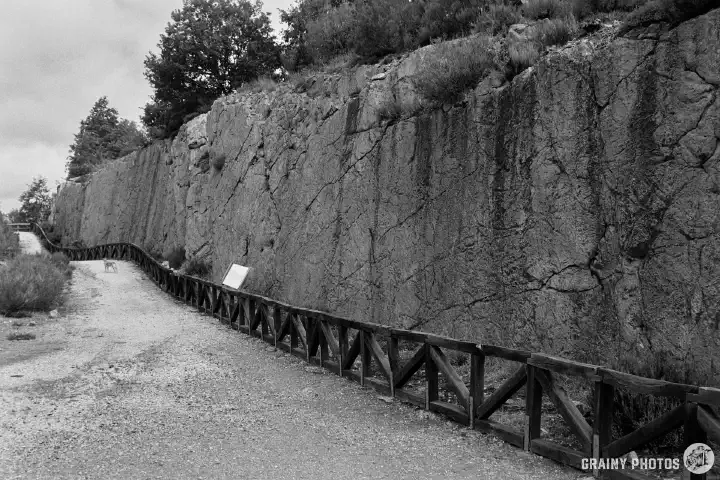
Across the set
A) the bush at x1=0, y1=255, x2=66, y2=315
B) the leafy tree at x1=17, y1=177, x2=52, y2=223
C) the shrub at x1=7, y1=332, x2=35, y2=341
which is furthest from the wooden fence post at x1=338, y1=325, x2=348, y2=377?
the leafy tree at x1=17, y1=177, x2=52, y2=223

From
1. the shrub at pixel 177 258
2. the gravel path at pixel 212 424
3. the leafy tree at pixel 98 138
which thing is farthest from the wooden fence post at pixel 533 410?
the leafy tree at pixel 98 138

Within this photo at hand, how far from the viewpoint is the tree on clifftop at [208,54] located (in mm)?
29266

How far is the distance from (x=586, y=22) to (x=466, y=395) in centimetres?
641

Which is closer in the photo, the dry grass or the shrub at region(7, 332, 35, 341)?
the shrub at region(7, 332, 35, 341)

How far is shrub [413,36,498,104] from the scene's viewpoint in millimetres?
10484

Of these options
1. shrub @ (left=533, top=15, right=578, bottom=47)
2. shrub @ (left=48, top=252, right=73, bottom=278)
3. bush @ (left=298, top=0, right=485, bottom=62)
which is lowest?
shrub @ (left=48, top=252, right=73, bottom=278)

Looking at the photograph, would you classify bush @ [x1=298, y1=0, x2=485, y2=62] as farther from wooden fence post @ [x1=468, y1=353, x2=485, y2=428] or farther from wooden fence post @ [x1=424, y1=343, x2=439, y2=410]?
wooden fence post @ [x1=468, y1=353, x2=485, y2=428]

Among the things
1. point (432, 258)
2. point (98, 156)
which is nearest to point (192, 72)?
point (432, 258)

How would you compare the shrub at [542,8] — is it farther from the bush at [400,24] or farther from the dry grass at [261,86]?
the dry grass at [261,86]

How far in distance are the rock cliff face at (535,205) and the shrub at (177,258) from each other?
10094 mm

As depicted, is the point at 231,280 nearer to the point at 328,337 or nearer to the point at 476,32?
the point at 328,337

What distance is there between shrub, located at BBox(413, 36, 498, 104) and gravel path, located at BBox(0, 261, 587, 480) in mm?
5665

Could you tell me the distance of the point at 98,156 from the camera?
66500mm

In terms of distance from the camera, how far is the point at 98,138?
72.3 metres
